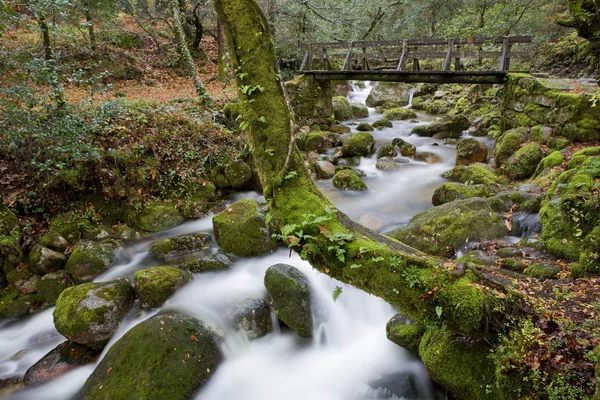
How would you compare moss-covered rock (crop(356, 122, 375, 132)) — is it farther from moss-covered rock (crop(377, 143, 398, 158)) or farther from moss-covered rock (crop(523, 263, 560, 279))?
moss-covered rock (crop(523, 263, 560, 279))

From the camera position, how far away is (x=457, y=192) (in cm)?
798

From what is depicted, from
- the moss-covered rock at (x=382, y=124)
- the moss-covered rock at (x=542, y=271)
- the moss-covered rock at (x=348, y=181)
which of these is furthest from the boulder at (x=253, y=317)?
the moss-covered rock at (x=382, y=124)

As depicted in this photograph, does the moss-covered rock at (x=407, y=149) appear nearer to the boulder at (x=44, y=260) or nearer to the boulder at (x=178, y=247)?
the boulder at (x=178, y=247)

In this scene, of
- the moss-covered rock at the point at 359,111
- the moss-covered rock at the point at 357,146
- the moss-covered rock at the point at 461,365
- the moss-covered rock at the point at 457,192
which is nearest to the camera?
the moss-covered rock at the point at 461,365

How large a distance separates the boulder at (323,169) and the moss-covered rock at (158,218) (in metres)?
4.63

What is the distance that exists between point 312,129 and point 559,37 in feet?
39.8

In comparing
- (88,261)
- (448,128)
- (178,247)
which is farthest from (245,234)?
(448,128)

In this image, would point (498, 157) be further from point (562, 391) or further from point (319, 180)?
point (562, 391)

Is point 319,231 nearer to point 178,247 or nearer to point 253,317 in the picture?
point 253,317

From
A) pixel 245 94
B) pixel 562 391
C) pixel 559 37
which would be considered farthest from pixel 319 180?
pixel 559 37

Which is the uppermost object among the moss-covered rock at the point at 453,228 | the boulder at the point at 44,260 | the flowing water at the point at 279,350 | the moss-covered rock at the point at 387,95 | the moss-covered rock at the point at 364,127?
the moss-covered rock at the point at 387,95

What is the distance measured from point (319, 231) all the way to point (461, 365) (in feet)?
6.31

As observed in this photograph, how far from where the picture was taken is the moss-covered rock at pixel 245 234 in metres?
6.79

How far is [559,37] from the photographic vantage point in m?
15.5
